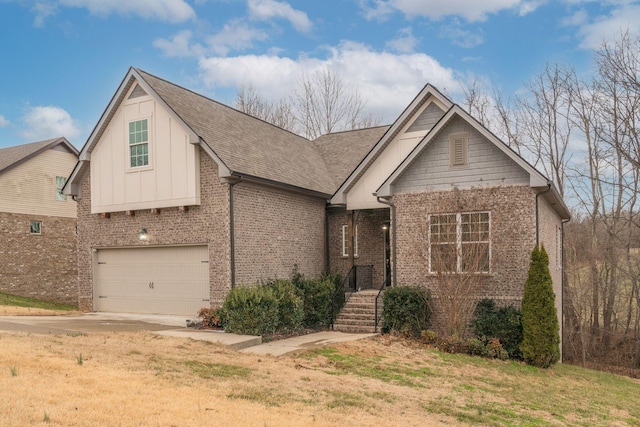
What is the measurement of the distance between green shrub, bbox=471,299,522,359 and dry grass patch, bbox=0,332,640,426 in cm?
81

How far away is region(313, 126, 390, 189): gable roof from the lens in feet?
73.6

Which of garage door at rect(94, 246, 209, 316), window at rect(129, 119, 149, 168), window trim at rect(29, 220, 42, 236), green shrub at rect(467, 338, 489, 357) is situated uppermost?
window at rect(129, 119, 149, 168)

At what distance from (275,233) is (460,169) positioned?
6089 millimetres

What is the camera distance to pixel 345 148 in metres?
24.0

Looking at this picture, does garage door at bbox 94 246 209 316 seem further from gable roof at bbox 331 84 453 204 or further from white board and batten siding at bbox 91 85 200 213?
gable roof at bbox 331 84 453 204

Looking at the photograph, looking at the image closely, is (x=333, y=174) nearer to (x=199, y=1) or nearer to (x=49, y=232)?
(x=199, y=1)

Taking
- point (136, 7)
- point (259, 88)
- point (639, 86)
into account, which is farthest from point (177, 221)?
point (259, 88)

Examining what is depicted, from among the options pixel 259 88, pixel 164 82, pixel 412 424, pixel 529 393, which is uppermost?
pixel 259 88

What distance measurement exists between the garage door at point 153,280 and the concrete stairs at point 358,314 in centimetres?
417

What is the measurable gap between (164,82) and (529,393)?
558 inches

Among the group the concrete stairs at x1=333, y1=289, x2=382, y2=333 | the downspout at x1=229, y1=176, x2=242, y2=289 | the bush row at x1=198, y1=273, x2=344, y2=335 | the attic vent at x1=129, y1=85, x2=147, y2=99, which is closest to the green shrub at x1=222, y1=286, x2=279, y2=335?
the bush row at x1=198, y1=273, x2=344, y2=335

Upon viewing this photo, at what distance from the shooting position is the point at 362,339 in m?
14.6

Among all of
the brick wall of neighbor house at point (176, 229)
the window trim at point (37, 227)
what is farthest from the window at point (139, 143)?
the window trim at point (37, 227)

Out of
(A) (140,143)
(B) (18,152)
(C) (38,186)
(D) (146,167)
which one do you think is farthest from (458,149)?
(B) (18,152)
